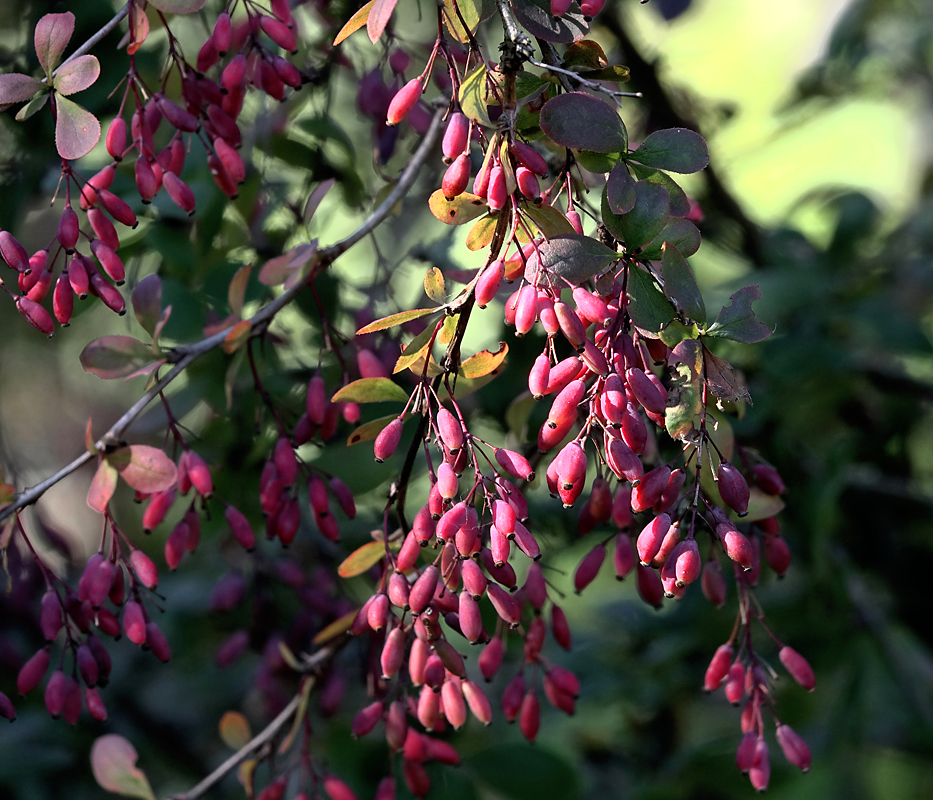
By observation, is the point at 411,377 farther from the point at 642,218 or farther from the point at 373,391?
the point at 642,218

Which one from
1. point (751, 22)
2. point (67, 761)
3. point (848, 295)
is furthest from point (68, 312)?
point (751, 22)

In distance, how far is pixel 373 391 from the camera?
2.02 ft

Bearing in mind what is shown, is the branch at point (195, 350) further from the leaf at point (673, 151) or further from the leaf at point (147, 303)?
the leaf at point (673, 151)

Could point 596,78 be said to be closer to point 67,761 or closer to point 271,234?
point 271,234

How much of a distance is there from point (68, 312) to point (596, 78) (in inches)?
16.4

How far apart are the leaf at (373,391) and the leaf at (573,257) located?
162 millimetres

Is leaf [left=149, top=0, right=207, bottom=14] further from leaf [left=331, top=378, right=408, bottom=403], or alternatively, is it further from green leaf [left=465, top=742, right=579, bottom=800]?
green leaf [left=465, top=742, right=579, bottom=800]

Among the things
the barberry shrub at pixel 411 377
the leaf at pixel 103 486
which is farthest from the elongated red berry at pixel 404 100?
the leaf at pixel 103 486

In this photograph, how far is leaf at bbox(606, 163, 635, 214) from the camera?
0.50 metres

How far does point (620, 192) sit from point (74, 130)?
1.25 ft

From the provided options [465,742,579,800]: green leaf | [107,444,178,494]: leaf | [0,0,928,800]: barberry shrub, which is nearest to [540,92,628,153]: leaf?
[0,0,928,800]: barberry shrub

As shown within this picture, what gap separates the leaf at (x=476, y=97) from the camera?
524 mm

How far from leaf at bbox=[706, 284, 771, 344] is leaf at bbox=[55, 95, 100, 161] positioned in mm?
433

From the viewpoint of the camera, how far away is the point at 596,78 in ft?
1.84
